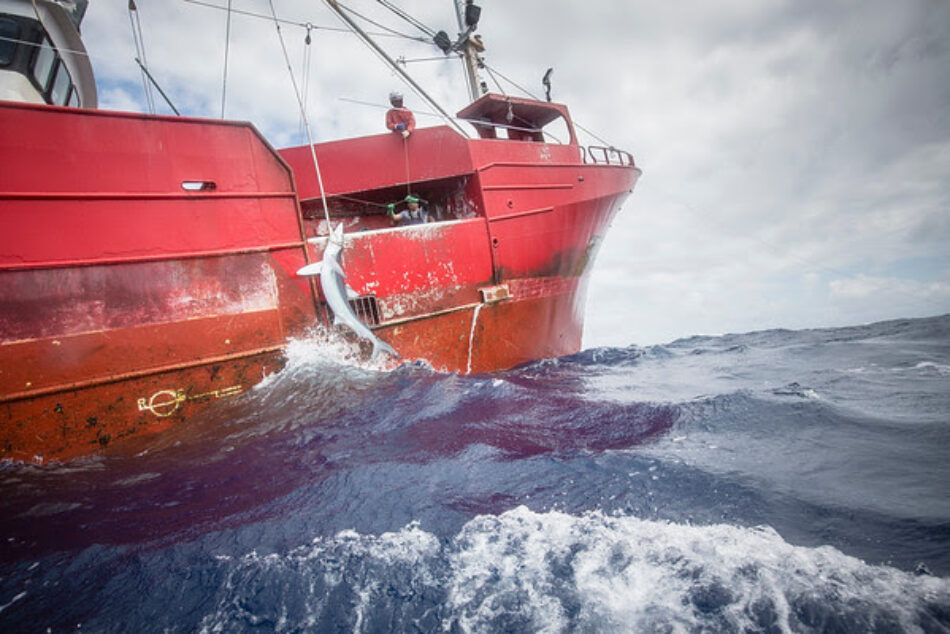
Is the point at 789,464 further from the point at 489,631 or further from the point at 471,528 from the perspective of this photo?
the point at 489,631

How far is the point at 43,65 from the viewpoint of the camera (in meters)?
5.59

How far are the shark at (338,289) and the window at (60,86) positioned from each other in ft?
16.6

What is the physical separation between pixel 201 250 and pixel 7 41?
394 centimetres

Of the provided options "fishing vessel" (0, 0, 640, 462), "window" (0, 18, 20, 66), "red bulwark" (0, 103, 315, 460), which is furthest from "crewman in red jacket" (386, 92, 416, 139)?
"window" (0, 18, 20, 66)

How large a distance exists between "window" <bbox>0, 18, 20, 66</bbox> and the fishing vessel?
0.02 metres

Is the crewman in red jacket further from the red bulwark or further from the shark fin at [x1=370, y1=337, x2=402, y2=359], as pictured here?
the shark fin at [x1=370, y1=337, x2=402, y2=359]

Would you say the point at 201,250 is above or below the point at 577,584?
above

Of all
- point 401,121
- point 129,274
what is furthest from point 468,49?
point 129,274

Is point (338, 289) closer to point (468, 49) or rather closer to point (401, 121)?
point (401, 121)

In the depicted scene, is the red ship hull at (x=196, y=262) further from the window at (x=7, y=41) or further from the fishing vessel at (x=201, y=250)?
the window at (x=7, y=41)

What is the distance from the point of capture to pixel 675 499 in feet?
7.57

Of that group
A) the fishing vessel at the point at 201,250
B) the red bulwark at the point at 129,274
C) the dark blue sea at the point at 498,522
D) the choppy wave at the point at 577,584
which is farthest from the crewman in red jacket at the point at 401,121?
the choppy wave at the point at 577,584

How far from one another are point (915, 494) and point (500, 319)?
16.2ft

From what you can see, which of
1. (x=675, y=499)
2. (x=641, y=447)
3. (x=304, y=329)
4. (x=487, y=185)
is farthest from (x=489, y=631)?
(x=487, y=185)
